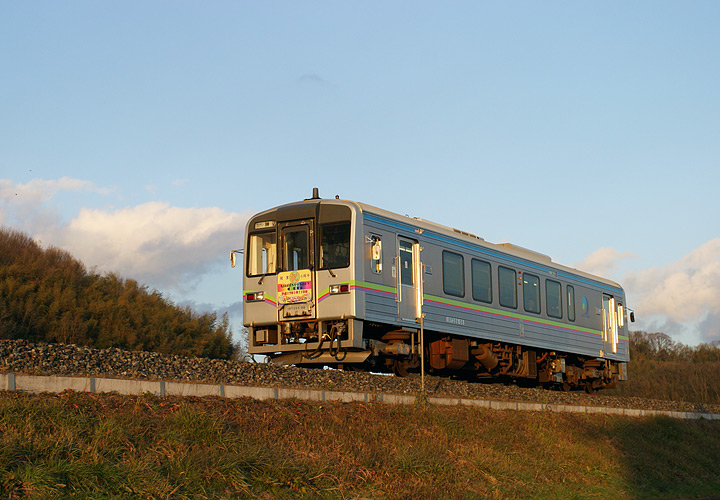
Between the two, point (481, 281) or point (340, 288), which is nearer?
point (340, 288)

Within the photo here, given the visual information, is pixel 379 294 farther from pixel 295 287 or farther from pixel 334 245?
pixel 295 287

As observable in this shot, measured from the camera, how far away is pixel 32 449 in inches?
283

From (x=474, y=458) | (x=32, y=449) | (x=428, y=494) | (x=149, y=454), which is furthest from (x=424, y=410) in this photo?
(x=32, y=449)

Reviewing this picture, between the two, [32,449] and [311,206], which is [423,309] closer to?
[311,206]

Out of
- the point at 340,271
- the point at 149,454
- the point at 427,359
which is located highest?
the point at 340,271

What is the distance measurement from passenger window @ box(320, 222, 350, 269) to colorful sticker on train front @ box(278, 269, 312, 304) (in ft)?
1.46

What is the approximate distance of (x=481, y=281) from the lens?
19234mm

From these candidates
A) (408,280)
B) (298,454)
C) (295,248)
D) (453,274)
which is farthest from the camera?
(453,274)

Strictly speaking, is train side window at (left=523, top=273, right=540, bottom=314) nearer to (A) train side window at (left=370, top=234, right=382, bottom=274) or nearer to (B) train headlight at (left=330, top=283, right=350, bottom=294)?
(A) train side window at (left=370, top=234, right=382, bottom=274)

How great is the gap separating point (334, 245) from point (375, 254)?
0.84 meters

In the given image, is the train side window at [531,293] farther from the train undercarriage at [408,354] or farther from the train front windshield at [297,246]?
the train front windshield at [297,246]

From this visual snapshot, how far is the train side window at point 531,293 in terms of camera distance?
21047mm

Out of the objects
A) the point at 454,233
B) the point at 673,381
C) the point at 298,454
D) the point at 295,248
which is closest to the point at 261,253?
the point at 295,248

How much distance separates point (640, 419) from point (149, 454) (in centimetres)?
1378
